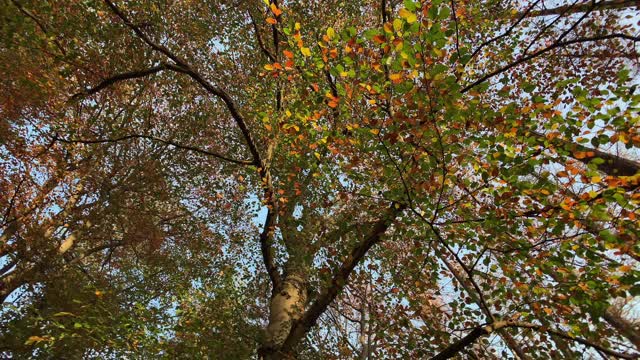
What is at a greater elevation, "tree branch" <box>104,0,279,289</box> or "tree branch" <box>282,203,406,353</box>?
"tree branch" <box>104,0,279,289</box>

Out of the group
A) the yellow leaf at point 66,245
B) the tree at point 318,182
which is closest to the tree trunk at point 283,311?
the tree at point 318,182

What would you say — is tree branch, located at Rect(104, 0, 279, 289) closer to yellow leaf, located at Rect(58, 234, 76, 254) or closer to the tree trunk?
the tree trunk

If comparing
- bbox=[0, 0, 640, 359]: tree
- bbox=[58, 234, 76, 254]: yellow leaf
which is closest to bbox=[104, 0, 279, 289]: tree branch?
bbox=[0, 0, 640, 359]: tree

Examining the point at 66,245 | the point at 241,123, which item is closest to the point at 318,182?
the point at 241,123

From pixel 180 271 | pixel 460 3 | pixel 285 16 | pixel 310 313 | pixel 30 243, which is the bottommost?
pixel 310 313

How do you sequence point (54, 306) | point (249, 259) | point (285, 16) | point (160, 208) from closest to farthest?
point (54, 306) < point (285, 16) < point (249, 259) < point (160, 208)

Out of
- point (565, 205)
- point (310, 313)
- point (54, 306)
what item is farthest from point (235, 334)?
point (565, 205)

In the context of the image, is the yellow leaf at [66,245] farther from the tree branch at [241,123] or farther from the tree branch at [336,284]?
the tree branch at [336,284]

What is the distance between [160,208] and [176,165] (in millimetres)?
2255

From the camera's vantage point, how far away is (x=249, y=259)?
39.5 feet

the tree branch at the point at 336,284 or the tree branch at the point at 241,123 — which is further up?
the tree branch at the point at 241,123

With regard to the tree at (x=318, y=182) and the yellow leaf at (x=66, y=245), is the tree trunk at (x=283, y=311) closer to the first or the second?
the tree at (x=318, y=182)

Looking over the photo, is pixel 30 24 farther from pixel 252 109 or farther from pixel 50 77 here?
pixel 252 109

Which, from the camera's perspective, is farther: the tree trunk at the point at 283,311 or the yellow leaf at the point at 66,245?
the yellow leaf at the point at 66,245
